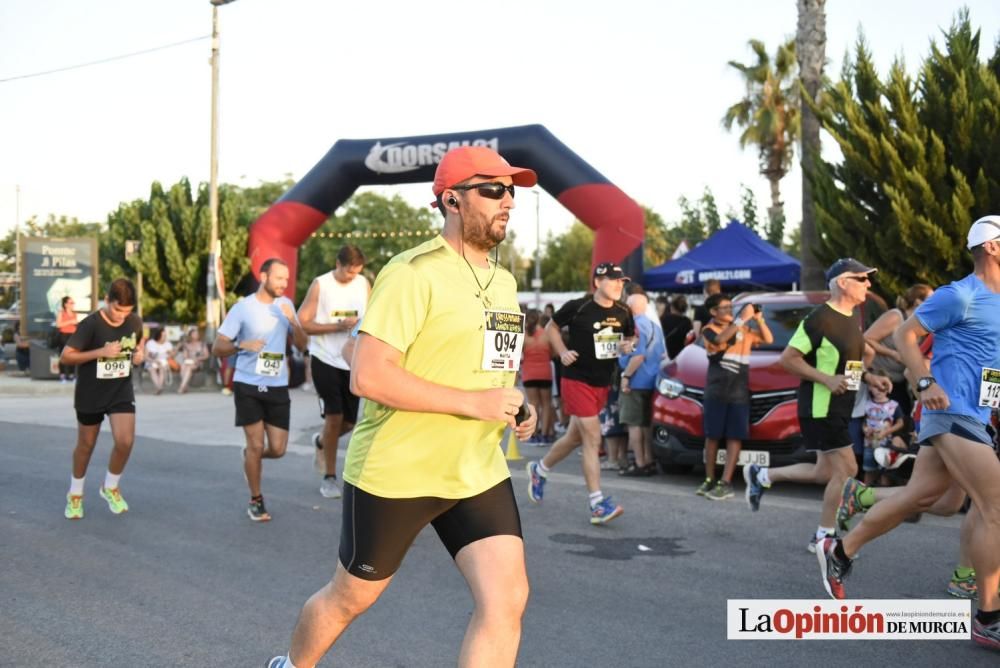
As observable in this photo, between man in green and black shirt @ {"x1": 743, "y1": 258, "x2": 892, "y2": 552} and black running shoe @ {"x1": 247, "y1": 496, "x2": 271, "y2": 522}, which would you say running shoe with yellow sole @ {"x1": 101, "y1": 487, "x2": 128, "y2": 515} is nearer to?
black running shoe @ {"x1": 247, "y1": 496, "x2": 271, "y2": 522}

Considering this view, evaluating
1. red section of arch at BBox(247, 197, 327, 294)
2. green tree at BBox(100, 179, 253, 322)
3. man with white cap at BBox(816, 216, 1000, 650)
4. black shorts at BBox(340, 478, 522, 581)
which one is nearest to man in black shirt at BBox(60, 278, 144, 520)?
black shorts at BBox(340, 478, 522, 581)

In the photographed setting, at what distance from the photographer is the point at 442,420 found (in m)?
3.09

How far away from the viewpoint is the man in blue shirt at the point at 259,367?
24.2 feet

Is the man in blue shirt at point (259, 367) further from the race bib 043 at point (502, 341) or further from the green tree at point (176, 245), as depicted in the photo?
the green tree at point (176, 245)

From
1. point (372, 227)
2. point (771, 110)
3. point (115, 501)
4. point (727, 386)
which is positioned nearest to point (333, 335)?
point (115, 501)

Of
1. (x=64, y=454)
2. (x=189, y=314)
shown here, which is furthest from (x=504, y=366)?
(x=189, y=314)

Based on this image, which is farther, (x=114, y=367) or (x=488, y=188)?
(x=114, y=367)

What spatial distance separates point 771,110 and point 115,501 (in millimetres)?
33041

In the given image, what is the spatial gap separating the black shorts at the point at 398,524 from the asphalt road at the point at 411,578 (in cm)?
142

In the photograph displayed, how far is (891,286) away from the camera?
14062 mm

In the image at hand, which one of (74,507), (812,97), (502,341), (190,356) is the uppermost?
(812,97)

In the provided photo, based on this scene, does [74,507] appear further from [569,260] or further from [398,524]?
[569,260]

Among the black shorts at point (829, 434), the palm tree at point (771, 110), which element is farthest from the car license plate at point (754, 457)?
the palm tree at point (771, 110)

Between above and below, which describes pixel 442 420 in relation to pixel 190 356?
above
